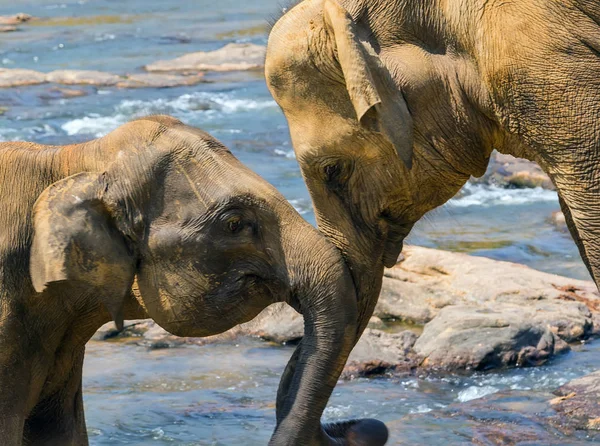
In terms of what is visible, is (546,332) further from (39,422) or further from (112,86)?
(112,86)

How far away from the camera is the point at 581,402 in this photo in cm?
675

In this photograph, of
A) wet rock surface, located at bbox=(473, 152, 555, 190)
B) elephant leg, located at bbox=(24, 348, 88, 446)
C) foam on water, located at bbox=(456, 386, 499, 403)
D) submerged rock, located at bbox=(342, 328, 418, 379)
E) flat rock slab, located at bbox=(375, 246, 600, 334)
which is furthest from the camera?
wet rock surface, located at bbox=(473, 152, 555, 190)

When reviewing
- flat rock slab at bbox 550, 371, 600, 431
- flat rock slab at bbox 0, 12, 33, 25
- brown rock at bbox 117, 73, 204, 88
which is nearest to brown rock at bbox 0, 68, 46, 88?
brown rock at bbox 117, 73, 204, 88

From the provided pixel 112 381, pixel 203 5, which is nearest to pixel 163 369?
pixel 112 381

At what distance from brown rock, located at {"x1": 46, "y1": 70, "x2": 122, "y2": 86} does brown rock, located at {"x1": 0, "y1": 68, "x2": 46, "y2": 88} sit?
171mm

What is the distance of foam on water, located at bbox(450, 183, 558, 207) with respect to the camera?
13.7m

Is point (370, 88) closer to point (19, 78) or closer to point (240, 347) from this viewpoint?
point (240, 347)

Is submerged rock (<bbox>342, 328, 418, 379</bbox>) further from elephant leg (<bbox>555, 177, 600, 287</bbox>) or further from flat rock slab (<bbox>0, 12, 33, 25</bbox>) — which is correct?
flat rock slab (<bbox>0, 12, 33, 25</bbox>)

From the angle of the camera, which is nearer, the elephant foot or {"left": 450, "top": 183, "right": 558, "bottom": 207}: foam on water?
the elephant foot

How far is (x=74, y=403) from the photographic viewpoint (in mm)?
5094

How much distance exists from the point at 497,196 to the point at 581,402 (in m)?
7.35

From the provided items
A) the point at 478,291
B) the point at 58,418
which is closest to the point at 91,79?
the point at 478,291

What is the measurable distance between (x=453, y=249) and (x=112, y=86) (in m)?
10.6

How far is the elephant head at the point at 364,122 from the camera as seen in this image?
175 inches
